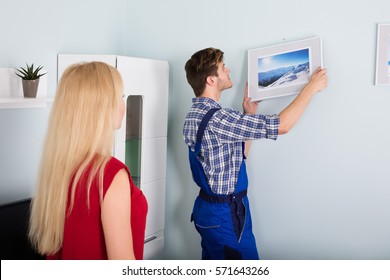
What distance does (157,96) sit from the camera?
2670 mm

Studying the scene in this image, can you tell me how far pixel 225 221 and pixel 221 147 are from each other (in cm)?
32

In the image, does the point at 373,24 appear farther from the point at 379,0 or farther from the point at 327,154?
the point at 327,154

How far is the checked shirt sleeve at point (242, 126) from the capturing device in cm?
213

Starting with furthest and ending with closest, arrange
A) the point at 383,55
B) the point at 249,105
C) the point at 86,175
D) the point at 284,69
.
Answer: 1. the point at 249,105
2. the point at 284,69
3. the point at 383,55
4. the point at 86,175

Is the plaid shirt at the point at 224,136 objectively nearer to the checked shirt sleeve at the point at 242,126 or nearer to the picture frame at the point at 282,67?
the checked shirt sleeve at the point at 242,126

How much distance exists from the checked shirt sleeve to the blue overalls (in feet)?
0.20

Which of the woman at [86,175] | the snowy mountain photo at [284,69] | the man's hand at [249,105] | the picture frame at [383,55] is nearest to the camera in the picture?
the woman at [86,175]

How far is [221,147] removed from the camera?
227 cm

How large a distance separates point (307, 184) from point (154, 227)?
2.68 ft

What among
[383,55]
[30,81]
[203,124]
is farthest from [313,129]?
[30,81]

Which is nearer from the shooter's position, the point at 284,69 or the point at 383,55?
the point at 383,55

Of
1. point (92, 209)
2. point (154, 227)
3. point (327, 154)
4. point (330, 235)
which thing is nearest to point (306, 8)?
point (327, 154)

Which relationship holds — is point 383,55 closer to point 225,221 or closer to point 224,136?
point 224,136

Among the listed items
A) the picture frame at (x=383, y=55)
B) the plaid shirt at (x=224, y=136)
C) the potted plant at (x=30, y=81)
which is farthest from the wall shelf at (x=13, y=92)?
the picture frame at (x=383, y=55)
